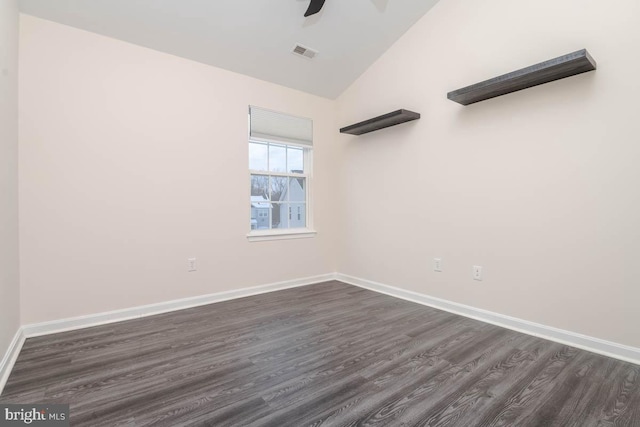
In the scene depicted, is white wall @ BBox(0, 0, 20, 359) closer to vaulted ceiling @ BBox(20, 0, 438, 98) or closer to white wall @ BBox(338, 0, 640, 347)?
vaulted ceiling @ BBox(20, 0, 438, 98)

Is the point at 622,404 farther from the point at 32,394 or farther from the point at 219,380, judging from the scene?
the point at 32,394

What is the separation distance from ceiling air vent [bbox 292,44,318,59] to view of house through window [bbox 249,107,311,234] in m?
0.77

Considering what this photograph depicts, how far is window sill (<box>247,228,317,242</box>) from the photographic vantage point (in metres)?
3.78

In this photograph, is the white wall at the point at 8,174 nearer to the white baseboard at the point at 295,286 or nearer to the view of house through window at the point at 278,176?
the white baseboard at the point at 295,286

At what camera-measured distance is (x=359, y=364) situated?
2064 millimetres

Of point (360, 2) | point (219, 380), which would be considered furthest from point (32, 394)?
point (360, 2)

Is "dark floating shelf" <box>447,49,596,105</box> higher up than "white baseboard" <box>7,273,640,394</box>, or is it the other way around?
"dark floating shelf" <box>447,49,596,105</box>

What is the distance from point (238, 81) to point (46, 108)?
1.81 metres

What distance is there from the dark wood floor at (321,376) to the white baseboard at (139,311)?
0.38 feet

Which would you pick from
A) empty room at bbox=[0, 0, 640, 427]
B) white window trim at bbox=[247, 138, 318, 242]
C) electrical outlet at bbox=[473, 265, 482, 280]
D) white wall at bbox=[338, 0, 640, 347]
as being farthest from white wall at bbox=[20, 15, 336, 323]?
electrical outlet at bbox=[473, 265, 482, 280]

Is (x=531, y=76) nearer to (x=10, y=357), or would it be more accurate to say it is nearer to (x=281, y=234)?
(x=281, y=234)

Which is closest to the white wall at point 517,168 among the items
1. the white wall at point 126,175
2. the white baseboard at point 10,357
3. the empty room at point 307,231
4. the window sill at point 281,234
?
the empty room at point 307,231

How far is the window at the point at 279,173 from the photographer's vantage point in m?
3.86

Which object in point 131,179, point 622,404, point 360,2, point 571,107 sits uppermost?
point 360,2
